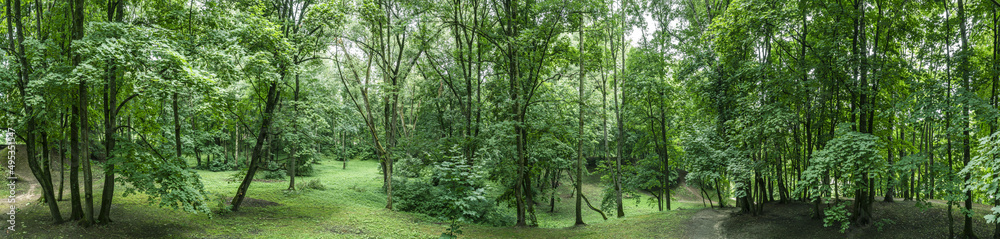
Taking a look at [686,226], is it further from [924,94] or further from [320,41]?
[320,41]

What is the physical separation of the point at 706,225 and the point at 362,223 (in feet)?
34.5

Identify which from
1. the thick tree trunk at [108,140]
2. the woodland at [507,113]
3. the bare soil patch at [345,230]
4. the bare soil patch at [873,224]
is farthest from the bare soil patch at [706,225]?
the thick tree trunk at [108,140]

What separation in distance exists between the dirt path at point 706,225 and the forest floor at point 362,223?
3 cm

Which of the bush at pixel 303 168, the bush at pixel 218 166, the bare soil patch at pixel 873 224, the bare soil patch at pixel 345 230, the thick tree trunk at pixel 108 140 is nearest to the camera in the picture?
the thick tree trunk at pixel 108 140

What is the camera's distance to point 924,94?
6.67 meters

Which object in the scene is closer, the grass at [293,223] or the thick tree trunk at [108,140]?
the thick tree trunk at [108,140]

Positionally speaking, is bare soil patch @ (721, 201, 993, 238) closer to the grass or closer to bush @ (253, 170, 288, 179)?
the grass

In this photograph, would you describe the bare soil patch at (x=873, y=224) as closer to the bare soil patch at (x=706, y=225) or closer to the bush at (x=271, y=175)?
the bare soil patch at (x=706, y=225)

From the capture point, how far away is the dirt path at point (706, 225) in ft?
36.8

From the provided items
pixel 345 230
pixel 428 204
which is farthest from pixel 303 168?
pixel 345 230

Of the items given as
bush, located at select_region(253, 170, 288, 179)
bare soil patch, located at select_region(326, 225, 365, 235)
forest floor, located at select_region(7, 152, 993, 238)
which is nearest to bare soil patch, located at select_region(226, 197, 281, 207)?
forest floor, located at select_region(7, 152, 993, 238)

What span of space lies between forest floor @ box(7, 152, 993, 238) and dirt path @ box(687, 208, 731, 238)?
27mm

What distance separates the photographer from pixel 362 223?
10430mm

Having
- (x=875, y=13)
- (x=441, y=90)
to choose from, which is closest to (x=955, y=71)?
(x=875, y=13)
